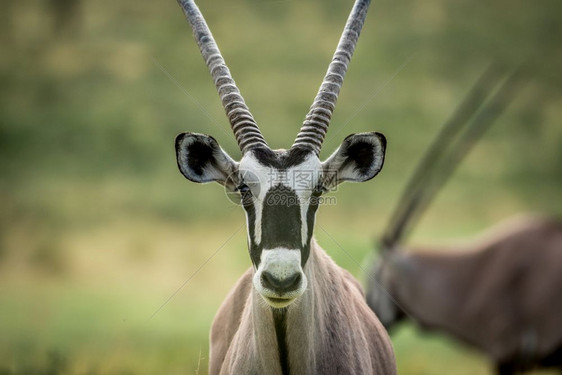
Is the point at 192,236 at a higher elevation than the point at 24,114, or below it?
below

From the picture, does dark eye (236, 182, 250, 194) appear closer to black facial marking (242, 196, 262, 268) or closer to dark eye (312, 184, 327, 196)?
black facial marking (242, 196, 262, 268)

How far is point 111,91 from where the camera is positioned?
45469 mm

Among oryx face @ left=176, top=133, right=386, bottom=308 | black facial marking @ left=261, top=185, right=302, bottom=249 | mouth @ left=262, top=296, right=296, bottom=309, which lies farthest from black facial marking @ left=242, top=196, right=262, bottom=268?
mouth @ left=262, top=296, right=296, bottom=309

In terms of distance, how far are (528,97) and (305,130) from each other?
140ft

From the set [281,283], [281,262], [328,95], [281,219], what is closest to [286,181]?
[281,219]

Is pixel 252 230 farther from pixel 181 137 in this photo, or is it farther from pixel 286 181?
pixel 181 137

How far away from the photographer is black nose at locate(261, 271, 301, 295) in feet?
17.1

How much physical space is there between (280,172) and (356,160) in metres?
0.91

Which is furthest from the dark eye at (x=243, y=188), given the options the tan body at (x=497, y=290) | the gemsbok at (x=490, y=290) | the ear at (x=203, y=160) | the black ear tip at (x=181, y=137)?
the tan body at (x=497, y=290)

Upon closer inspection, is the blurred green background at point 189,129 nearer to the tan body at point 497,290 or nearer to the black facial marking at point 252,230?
the tan body at point 497,290

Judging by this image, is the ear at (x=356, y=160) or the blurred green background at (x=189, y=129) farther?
the blurred green background at (x=189, y=129)

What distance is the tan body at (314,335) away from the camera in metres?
5.89

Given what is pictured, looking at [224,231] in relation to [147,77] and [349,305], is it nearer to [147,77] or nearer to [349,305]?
[147,77]

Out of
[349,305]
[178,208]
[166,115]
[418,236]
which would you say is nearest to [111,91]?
[166,115]
